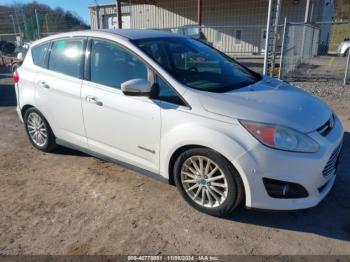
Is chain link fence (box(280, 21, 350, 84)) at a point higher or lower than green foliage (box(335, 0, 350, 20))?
lower

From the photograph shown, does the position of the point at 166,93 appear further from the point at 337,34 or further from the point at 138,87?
the point at 337,34

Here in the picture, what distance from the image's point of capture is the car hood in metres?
2.85

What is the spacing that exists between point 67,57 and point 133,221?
219cm

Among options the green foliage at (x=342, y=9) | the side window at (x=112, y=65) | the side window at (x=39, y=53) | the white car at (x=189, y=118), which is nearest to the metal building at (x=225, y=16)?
the green foliage at (x=342, y=9)

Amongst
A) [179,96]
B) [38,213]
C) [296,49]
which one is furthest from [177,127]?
[296,49]

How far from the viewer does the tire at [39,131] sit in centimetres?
451

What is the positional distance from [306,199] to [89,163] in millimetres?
2800

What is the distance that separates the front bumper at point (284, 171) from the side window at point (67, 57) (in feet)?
7.54

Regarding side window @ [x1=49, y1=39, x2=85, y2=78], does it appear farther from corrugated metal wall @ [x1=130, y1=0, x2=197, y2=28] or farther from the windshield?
corrugated metal wall @ [x1=130, y1=0, x2=197, y2=28]

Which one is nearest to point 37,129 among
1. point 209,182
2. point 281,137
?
point 209,182

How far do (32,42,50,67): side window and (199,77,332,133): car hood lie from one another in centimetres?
249

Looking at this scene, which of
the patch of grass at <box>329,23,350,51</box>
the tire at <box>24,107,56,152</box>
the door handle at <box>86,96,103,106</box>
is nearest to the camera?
the door handle at <box>86,96,103,106</box>

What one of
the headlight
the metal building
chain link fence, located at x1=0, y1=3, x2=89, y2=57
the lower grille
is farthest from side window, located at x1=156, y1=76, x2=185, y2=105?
chain link fence, located at x1=0, y1=3, x2=89, y2=57

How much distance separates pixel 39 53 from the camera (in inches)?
177
